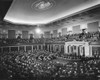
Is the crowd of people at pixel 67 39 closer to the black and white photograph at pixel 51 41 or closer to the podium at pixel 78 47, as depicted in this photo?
the black and white photograph at pixel 51 41

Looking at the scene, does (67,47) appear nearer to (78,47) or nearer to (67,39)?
(67,39)

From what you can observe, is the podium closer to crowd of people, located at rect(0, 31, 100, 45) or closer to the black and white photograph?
the black and white photograph

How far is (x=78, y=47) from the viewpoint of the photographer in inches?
640

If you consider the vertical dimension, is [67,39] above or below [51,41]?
above

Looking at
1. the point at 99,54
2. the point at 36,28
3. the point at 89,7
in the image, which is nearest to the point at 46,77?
the point at 99,54

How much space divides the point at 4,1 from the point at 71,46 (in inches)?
588

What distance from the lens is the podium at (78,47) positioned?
1466 cm

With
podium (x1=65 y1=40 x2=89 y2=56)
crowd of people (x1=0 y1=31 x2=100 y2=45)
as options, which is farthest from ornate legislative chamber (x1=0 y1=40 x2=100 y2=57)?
crowd of people (x1=0 y1=31 x2=100 y2=45)

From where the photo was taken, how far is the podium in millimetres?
14656

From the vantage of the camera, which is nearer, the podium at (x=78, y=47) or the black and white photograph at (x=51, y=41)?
the black and white photograph at (x=51, y=41)

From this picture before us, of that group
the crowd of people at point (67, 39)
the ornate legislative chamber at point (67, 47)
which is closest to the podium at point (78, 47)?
the ornate legislative chamber at point (67, 47)

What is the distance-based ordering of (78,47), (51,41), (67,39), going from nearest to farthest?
(78,47), (67,39), (51,41)

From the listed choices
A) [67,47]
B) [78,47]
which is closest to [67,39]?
[67,47]

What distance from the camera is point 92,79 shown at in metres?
5.84
